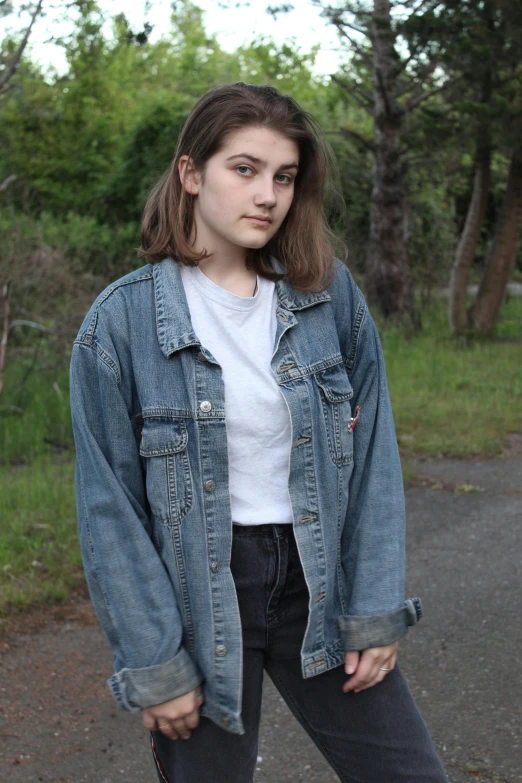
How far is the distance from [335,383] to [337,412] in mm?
66

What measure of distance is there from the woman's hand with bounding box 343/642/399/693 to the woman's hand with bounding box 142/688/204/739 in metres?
0.32

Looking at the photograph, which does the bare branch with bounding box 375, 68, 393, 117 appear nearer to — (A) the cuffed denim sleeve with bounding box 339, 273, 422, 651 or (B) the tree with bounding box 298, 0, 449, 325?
(B) the tree with bounding box 298, 0, 449, 325

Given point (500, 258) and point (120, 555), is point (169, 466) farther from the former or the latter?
point (500, 258)

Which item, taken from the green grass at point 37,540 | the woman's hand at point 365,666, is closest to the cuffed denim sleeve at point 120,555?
the woman's hand at point 365,666

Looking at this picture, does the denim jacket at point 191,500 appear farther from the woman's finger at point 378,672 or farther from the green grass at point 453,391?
the green grass at point 453,391

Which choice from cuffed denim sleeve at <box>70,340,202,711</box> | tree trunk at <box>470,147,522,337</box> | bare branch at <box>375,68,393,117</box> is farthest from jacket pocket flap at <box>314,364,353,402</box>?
bare branch at <box>375,68,393,117</box>

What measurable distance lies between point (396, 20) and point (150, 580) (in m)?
10.0

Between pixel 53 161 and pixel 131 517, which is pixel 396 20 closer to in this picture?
pixel 131 517

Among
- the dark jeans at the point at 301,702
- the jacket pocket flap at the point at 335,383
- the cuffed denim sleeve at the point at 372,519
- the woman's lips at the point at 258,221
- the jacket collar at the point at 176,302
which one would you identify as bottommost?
the dark jeans at the point at 301,702

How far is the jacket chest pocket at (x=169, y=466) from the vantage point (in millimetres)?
1911

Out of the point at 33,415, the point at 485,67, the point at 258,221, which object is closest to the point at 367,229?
the point at 485,67

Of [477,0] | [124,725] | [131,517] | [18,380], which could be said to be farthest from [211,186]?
[477,0]

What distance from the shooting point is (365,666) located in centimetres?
199

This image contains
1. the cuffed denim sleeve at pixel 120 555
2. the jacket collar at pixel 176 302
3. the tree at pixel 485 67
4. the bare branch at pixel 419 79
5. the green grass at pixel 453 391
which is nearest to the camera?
the cuffed denim sleeve at pixel 120 555
